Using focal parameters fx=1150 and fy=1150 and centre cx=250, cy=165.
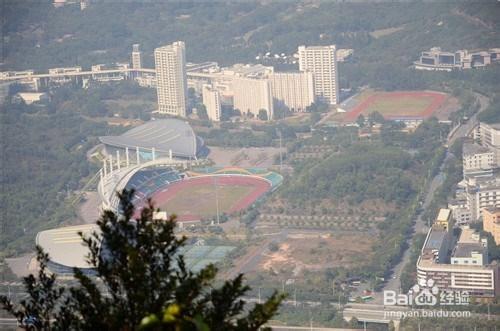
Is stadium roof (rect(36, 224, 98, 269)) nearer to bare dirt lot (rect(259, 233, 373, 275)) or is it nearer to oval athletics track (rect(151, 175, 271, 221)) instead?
oval athletics track (rect(151, 175, 271, 221))

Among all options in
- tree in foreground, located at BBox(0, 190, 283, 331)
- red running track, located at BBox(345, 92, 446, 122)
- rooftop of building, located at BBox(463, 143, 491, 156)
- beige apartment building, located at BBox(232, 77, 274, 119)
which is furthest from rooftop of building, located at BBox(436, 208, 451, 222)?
tree in foreground, located at BBox(0, 190, 283, 331)

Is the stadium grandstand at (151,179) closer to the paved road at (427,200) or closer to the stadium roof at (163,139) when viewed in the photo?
the stadium roof at (163,139)

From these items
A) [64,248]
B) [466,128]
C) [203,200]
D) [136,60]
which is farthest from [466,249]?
[136,60]

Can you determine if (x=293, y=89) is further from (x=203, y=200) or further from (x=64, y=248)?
(x=64, y=248)

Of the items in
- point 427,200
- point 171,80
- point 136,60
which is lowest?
point 427,200

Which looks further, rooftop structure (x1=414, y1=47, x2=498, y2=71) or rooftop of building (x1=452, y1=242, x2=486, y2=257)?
rooftop structure (x1=414, y1=47, x2=498, y2=71)
